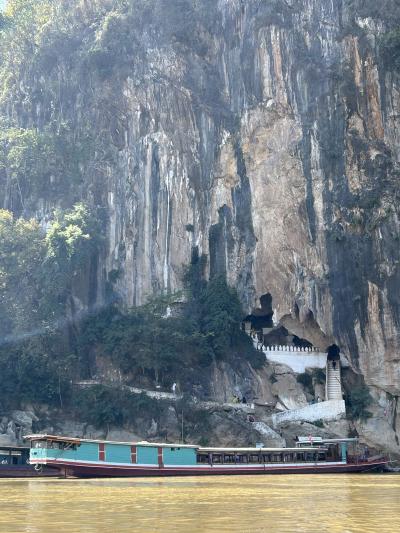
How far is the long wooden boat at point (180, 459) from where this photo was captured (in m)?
26.7

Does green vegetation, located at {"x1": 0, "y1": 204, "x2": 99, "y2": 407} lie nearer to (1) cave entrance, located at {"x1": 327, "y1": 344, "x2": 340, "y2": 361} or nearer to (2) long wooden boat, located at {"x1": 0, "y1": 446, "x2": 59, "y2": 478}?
(2) long wooden boat, located at {"x1": 0, "y1": 446, "x2": 59, "y2": 478}

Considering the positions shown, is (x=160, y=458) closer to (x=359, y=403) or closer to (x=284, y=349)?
(x=359, y=403)

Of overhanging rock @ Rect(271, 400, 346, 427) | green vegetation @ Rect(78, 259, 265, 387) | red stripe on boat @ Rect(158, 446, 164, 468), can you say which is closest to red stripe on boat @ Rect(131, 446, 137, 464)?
red stripe on boat @ Rect(158, 446, 164, 468)

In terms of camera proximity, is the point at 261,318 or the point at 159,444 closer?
the point at 159,444

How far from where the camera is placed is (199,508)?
15.4m

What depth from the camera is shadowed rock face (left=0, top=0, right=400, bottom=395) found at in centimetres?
3716

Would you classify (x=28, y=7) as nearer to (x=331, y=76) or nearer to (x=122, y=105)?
(x=122, y=105)

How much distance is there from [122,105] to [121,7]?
5.47 metres

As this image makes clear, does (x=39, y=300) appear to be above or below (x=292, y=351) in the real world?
above

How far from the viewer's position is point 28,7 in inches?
1965

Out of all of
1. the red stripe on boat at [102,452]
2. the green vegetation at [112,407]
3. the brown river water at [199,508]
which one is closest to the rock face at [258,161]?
the green vegetation at [112,407]

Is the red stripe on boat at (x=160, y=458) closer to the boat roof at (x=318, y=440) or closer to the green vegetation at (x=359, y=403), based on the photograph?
the boat roof at (x=318, y=440)

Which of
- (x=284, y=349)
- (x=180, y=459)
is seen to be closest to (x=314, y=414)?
(x=284, y=349)

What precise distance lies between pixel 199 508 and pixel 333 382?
76.0 ft
